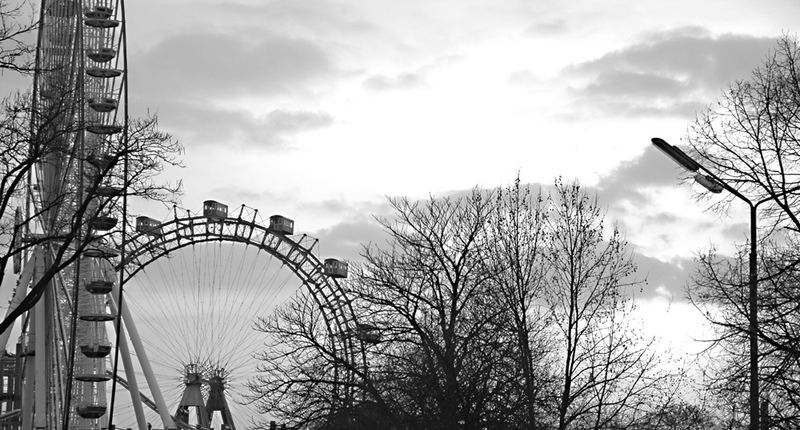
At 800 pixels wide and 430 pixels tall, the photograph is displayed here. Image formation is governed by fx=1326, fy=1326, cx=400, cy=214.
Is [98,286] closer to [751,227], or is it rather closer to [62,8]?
[62,8]

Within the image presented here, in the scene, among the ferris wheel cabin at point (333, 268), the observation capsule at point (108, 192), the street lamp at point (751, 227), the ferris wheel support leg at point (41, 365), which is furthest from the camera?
the ferris wheel cabin at point (333, 268)

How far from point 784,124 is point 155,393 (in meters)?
42.6

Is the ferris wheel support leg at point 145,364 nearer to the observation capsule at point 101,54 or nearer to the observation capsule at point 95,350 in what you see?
the observation capsule at point 95,350

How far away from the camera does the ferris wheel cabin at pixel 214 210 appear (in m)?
72.0

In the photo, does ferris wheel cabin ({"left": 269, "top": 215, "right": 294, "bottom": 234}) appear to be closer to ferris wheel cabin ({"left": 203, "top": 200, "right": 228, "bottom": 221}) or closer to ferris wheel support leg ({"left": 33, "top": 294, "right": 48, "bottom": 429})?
ferris wheel cabin ({"left": 203, "top": 200, "right": 228, "bottom": 221})

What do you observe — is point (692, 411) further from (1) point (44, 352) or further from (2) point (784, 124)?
(1) point (44, 352)

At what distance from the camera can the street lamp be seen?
18.7 m

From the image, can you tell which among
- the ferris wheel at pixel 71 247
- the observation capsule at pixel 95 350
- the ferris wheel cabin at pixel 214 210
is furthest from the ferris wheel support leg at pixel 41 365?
the ferris wheel cabin at pixel 214 210

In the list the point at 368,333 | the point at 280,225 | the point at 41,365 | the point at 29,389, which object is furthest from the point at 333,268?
the point at 368,333

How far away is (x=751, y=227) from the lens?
65.9ft

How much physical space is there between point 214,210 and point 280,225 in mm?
3900

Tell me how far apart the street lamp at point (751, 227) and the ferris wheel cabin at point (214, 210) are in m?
53.6

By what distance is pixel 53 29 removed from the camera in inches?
1495

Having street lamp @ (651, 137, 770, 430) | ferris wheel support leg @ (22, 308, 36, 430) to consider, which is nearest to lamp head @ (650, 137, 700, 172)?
street lamp @ (651, 137, 770, 430)
